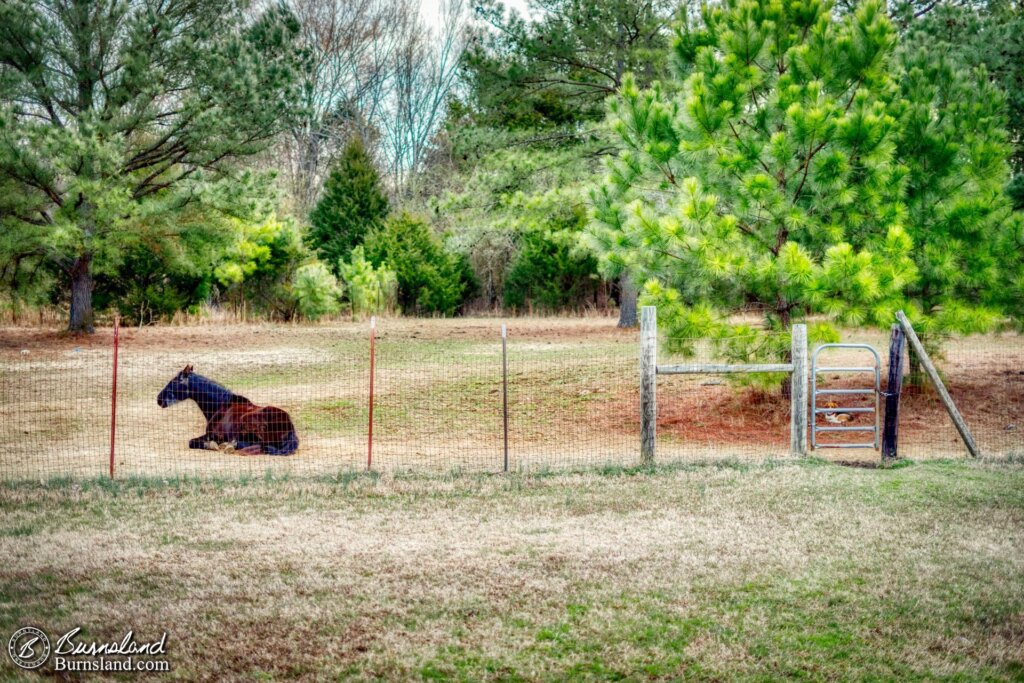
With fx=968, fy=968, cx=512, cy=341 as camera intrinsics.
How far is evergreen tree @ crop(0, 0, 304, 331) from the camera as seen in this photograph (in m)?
18.9

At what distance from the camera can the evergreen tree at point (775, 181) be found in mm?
11219

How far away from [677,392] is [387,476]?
6.92 meters

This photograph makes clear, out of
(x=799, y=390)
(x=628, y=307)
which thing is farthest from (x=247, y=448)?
(x=628, y=307)

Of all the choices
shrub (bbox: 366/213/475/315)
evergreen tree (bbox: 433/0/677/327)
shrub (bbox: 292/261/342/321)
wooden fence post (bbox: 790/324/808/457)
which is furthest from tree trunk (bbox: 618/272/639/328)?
wooden fence post (bbox: 790/324/808/457)

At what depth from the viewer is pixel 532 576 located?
225 inches

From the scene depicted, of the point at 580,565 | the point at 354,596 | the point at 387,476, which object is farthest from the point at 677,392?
the point at 354,596

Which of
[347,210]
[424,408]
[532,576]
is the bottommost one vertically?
[532,576]

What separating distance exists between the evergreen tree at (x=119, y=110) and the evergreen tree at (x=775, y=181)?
10312 millimetres

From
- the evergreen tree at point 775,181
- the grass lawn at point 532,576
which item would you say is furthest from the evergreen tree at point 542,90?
the grass lawn at point 532,576

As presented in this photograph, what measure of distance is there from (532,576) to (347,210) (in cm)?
2635

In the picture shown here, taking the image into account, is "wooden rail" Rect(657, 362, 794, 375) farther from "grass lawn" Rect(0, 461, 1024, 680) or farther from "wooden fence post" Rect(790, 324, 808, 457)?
"grass lawn" Rect(0, 461, 1024, 680)

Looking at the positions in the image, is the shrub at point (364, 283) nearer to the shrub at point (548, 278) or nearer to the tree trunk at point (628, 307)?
the shrub at point (548, 278)

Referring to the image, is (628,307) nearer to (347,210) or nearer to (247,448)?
(347,210)

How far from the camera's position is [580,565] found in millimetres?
5945
